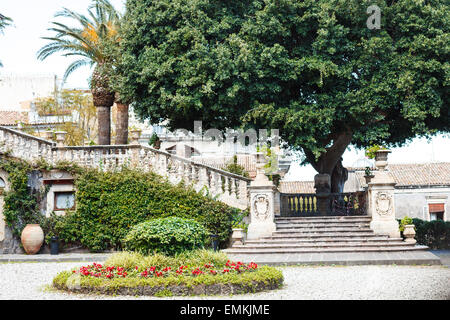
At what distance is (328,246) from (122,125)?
1126cm

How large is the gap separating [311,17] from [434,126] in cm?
637

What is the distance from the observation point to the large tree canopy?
64.5 feet

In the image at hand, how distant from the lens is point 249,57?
760 inches

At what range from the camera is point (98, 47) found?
2466 centimetres

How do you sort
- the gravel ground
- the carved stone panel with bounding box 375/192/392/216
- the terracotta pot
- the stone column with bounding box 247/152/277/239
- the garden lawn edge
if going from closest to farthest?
the gravel ground
the garden lawn edge
the carved stone panel with bounding box 375/192/392/216
the stone column with bounding box 247/152/277/239
the terracotta pot

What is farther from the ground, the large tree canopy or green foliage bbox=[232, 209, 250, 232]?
the large tree canopy

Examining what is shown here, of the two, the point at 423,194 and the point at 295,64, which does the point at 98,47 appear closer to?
the point at 295,64

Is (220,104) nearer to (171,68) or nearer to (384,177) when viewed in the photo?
(171,68)

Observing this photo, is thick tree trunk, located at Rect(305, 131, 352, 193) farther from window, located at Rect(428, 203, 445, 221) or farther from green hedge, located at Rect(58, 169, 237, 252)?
window, located at Rect(428, 203, 445, 221)

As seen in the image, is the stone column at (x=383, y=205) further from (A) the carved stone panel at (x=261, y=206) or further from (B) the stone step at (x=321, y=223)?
(A) the carved stone panel at (x=261, y=206)

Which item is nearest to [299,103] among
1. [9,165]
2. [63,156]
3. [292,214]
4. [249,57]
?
[249,57]

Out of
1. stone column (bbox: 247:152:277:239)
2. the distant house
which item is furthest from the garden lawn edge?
the distant house

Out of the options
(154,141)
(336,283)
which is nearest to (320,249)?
(336,283)

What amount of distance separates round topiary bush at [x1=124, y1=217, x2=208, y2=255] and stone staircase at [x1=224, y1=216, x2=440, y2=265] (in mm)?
3567
